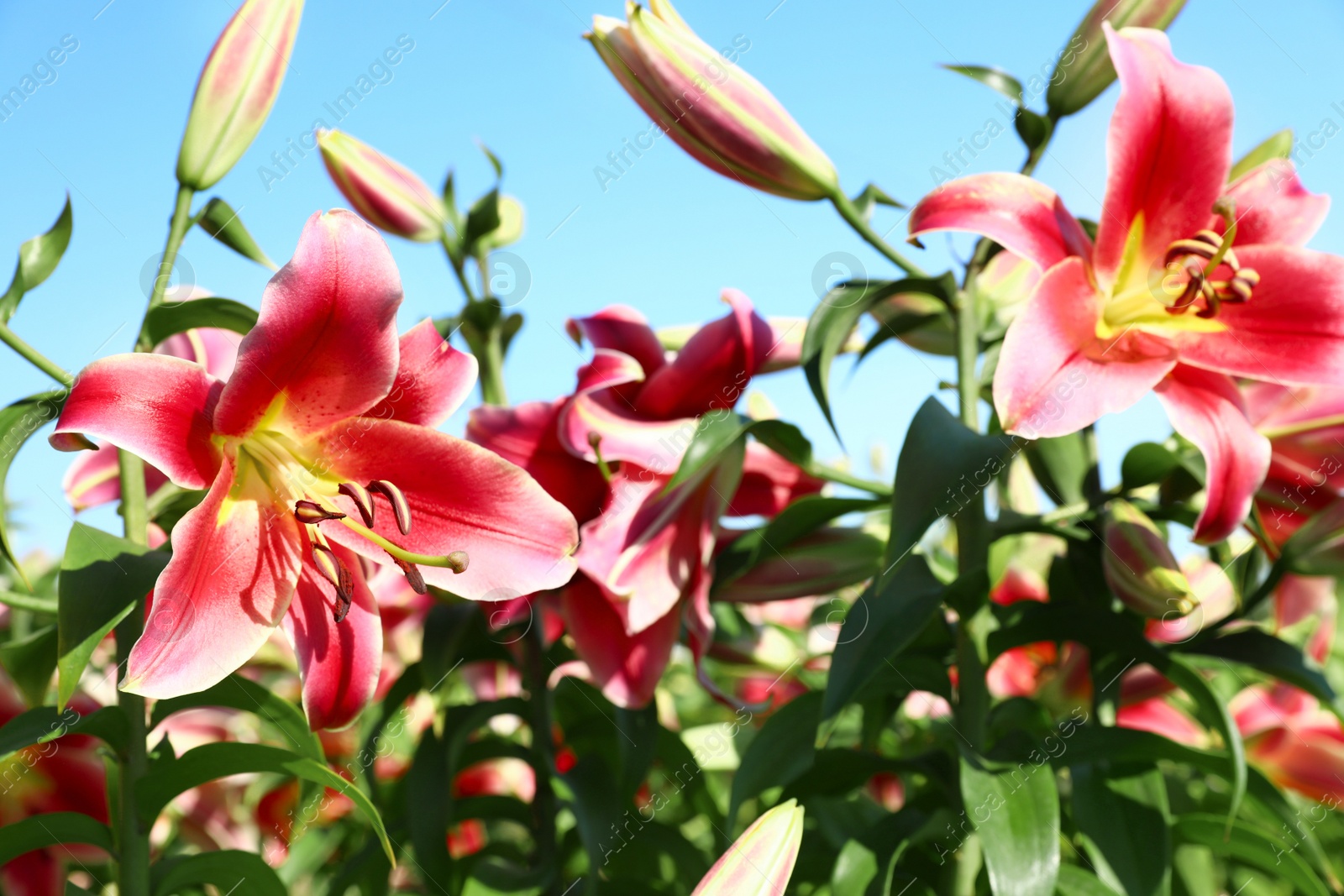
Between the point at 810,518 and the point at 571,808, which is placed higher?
the point at 810,518

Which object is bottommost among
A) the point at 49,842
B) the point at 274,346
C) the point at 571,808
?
the point at 571,808

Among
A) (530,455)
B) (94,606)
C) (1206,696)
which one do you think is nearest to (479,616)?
(530,455)

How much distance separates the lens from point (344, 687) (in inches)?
26.5

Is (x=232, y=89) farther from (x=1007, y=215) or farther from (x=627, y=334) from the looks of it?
(x=1007, y=215)

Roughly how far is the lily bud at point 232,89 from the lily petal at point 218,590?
255 millimetres

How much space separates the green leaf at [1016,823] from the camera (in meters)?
0.67

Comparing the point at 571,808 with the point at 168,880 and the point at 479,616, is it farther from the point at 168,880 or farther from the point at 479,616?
the point at 168,880

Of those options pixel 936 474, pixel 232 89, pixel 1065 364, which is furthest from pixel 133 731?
pixel 1065 364

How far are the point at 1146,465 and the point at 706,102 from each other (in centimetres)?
46

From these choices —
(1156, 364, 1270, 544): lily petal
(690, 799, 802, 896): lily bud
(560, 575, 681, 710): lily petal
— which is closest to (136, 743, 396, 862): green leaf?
(560, 575, 681, 710): lily petal

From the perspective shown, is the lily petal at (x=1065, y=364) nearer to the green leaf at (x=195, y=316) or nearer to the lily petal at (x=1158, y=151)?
the lily petal at (x=1158, y=151)

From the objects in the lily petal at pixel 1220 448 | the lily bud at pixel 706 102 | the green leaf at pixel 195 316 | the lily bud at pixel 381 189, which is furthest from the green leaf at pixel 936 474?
the lily bud at pixel 381 189

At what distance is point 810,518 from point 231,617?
1.53 feet

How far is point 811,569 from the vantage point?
2.91 ft
